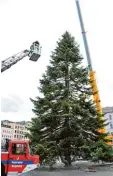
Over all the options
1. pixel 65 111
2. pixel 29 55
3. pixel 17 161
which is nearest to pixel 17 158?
pixel 17 161

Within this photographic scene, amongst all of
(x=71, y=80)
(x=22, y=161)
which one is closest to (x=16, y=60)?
(x=71, y=80)

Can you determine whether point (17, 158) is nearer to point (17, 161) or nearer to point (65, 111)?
point (17, 161)

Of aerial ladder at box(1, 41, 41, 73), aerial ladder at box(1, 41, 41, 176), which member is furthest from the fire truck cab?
aerial ladder at box(1, 41, 41, 73)

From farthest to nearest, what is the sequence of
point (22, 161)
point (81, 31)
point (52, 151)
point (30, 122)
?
point (81, 31), point (30, 122), point (52, 151), point (22, 161)

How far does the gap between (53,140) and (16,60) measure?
7.82m

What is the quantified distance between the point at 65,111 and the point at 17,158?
11145 millimetres

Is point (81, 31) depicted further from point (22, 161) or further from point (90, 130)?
point (22, 161)

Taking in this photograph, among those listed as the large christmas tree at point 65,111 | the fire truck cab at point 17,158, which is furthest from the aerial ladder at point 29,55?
the fire truck cab at point 17,158

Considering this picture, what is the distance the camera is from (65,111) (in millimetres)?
21656

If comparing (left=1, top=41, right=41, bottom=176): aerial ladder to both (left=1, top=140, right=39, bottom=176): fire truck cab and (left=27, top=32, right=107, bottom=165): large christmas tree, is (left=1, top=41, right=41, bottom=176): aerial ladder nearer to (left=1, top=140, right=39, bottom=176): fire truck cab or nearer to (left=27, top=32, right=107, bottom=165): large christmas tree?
(left=1, top=140, right=39, bottom=176): fire truck cab

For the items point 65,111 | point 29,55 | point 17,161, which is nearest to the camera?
point 17,161

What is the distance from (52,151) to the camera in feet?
67.6

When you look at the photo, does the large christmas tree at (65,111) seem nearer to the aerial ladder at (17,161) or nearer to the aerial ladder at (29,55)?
the aerial ladder at (29,55)

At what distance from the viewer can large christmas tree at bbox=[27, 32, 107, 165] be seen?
70.0ft
